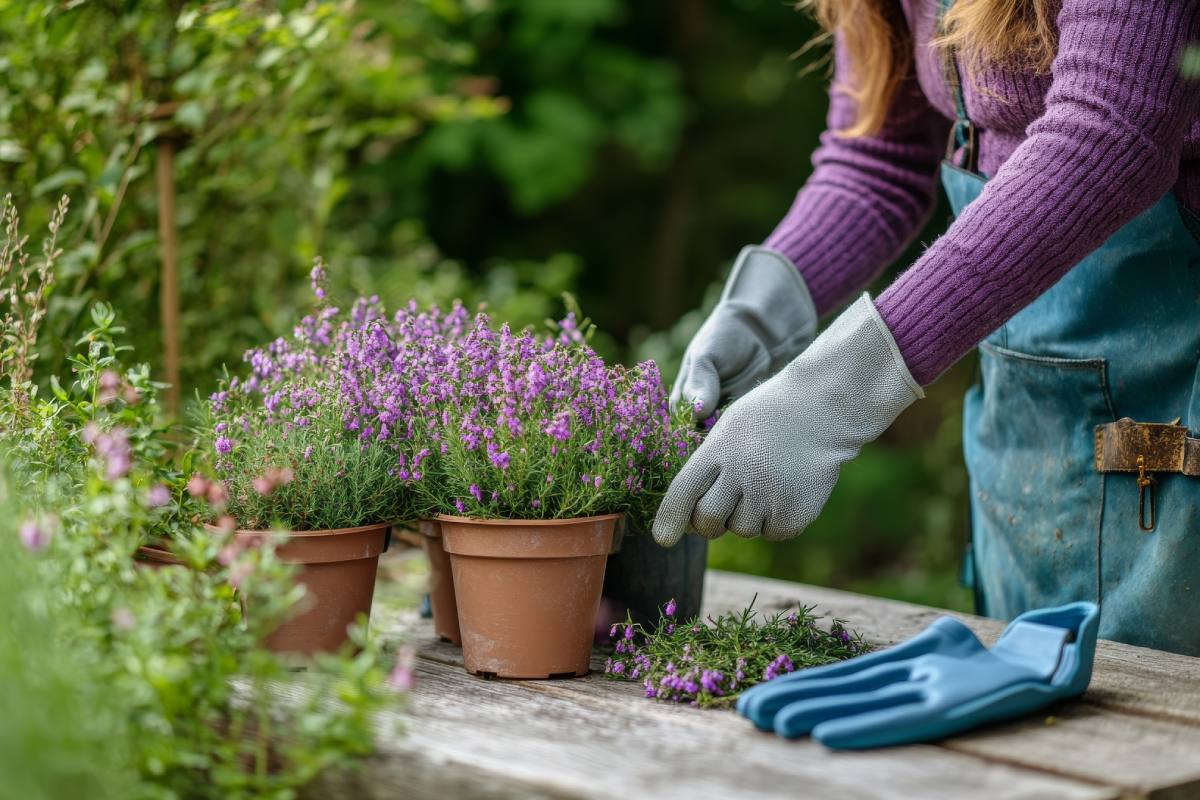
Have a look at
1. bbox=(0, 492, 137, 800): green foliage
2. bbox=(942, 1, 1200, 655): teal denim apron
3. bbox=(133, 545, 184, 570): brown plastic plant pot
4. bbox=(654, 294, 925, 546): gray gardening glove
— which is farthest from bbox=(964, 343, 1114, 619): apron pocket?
bbox=(0, 492, 137, 800): green foliage

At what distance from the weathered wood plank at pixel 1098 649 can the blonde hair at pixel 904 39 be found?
2.52ft

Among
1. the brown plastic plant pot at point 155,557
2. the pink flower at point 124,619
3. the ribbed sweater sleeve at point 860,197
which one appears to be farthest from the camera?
the ribbed sweater sleeve at point 860,197

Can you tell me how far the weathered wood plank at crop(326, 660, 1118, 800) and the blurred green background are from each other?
1.18 metres

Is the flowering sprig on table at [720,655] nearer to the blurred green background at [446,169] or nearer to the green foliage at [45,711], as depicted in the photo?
the green foliage at [45,711]

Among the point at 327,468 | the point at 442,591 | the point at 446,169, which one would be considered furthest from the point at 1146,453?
the point at 446,169

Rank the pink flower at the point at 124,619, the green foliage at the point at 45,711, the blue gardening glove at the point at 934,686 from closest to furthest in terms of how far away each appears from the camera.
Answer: the green foliage at the point at 45,711
the pink flower at the point at 124,619
the blue gardening glove at the point at 934,686

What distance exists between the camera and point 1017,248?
1.32 metres

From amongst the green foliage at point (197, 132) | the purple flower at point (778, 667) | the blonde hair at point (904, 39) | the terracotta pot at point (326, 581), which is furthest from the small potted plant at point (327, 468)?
the blonde hair at point (904, 39)

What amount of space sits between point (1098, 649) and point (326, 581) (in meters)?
1.00

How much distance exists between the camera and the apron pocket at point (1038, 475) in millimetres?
1630

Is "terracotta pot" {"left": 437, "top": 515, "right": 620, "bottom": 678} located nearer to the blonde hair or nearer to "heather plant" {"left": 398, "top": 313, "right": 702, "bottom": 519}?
"heather plant" {"left": 398, "top": 313, "right": 702, "bottom": 519}

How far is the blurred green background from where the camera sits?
2076 millimetres

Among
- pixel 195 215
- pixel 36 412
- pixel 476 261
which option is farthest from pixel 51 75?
pixel 476 261

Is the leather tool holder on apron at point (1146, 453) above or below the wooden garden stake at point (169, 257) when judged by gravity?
below
